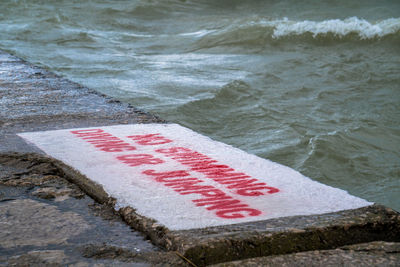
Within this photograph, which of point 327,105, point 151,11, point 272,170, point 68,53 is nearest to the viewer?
point 272,170

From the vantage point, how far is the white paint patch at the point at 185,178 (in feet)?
5.24

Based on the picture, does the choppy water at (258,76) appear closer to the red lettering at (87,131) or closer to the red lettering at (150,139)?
the red lettering at (150,139)

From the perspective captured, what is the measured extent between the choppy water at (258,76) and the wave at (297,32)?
0.08 feet

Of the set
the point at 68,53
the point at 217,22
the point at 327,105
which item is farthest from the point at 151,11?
the point at 327,105

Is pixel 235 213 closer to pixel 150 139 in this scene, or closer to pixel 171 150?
pixel 171 150

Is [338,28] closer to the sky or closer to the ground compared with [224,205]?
closer to the sky

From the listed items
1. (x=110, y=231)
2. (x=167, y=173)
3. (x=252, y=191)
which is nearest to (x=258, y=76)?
(x=167, y=173)

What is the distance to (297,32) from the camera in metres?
11.2

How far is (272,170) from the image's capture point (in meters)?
1.99

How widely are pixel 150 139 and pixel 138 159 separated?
0.30 metres

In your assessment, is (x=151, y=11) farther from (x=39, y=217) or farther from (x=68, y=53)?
(x=39, y=217)

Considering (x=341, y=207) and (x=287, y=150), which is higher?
(x=341, y=207)

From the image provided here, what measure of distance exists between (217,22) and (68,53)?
5692 millimetres

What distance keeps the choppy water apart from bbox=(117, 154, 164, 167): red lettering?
5.53ft
